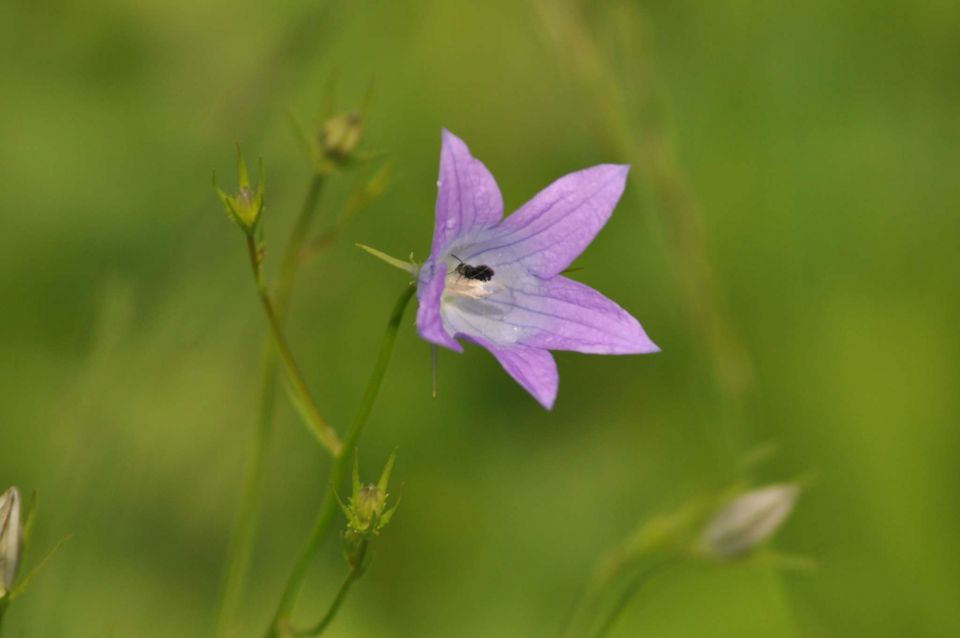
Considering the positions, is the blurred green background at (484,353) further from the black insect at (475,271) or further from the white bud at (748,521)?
the black insect at (475,271)

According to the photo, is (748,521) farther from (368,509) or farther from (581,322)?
(368,509)

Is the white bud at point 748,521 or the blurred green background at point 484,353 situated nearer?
the white bud at point 748,521

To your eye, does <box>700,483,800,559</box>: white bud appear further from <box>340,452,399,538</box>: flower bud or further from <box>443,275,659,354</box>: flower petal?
<box>340,452,399,538</box>: flower bud

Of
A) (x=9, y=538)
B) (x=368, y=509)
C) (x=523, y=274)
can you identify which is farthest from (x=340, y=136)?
(x=9, y=538)

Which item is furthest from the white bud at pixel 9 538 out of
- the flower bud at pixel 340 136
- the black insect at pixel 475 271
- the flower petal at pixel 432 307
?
the black insect at pixel 475 271

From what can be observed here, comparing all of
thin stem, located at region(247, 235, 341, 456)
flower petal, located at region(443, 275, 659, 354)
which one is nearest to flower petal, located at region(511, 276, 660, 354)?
flower petal, located at region(443, 275, 659, 354)

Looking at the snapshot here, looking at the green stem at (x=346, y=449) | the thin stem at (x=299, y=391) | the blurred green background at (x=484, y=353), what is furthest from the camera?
the blurred green background at (x=484, y=353)

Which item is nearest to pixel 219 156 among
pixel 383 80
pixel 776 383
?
pixel 383 80
